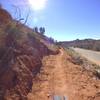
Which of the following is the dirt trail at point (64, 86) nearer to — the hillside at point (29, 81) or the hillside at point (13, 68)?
the hillside at point (29, 81)

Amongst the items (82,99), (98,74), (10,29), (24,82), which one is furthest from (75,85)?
(10,29)

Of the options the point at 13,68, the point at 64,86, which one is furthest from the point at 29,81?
the point at 64,86

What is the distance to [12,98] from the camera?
31.6ft

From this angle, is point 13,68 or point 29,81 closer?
point 13,68

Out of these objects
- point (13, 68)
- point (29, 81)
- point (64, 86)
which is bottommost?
point (64, 86)

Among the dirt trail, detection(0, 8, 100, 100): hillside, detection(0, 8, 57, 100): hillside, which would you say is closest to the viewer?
detection(0, 8, 57, 100): hillside

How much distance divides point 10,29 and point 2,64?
474 cm

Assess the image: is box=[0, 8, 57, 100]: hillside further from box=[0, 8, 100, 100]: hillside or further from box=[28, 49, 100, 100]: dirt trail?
box=[28, 49, 100, 100]: dirt trail

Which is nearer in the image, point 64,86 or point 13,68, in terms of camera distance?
point 13,68

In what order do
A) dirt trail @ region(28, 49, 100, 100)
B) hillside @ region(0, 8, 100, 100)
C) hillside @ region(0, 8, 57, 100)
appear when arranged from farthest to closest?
dirt trail @ region(28, 49, 100, 100) < hillside @ region(0, 8, 100, 100) < hillside @ region(0, 8, 57, 100)

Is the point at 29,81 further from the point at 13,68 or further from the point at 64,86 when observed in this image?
the point at 64,86

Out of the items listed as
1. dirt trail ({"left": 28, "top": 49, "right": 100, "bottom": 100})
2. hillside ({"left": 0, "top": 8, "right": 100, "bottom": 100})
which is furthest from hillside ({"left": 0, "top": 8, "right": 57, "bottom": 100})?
dirt trail ({"left": 28, "top": 49, "right": 100, "bottom": 100})

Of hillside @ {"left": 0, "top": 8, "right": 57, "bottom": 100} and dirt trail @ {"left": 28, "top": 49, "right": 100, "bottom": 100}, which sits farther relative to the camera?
dirt trail @ {"left": 28, "top": 49, "right": 100, "bottom": 100}

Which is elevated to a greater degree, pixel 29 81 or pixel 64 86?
pixel 29 81
